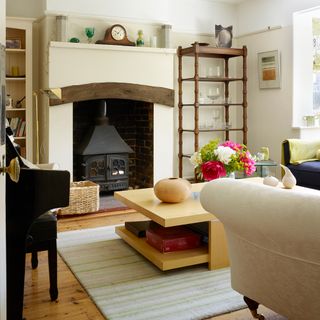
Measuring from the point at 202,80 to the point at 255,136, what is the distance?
1.19 m

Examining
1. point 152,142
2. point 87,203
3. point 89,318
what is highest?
point 152,142

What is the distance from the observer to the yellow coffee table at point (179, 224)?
286 cm

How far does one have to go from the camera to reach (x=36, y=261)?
10.1 ft

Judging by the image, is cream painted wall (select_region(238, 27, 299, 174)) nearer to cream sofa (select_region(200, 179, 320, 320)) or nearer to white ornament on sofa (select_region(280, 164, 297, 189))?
white ornament on sofa (select_region(280, 164, 297, 189))

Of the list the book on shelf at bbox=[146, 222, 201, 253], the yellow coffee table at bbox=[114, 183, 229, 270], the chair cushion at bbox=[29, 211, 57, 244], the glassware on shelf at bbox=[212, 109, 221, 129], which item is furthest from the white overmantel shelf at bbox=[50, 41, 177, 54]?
the chair cushion at bbox=[29, 211, 57, 244]

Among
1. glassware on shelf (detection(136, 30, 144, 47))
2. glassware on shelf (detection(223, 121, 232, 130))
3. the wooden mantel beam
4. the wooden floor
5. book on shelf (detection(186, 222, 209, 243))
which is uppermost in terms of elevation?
glassware on shelf (detection(136, 30, 144, 47))

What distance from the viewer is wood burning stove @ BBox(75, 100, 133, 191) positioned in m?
5.36

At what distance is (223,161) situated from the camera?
326 centimetres

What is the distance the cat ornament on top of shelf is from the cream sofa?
4624mm

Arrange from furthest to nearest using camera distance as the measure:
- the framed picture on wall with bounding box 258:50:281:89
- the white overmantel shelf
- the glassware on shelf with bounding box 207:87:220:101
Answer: the glassware on shelf with bounding box 207:87:220:101
the framed picture on wall with bounding box 258:50:281:89
the white overmantel shelf

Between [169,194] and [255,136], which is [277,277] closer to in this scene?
[169,194]

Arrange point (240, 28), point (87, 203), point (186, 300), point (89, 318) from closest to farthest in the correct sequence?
point (89, 318)
point (186, 300)
point (87, 203)
point (240, 28)

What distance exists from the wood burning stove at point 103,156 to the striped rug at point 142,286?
1.90 metres

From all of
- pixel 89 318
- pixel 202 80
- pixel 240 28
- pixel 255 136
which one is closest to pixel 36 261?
pixel 89 318
